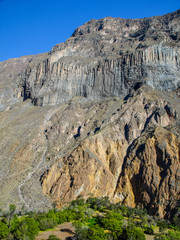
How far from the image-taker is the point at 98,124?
6819 centimetres

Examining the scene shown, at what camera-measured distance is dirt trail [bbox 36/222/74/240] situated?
33.6m

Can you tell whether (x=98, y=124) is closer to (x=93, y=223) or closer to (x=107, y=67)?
(x=107, y=67)

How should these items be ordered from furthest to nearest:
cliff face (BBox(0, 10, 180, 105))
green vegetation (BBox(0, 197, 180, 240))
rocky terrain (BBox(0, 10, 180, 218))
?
cliff face (BBox(0, 10, 180, 105)) → rocky terrain (BBox(0, 10, 180, 218)) → green vegetation (BBox(0, 197, 180, 240))

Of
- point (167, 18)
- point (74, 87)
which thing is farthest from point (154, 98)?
point (167, 18)

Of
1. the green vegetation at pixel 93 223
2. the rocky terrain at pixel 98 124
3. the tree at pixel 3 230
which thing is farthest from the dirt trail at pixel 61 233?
the rocky terrain at pixel 98 124

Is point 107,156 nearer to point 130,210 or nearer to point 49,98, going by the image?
point 130,210

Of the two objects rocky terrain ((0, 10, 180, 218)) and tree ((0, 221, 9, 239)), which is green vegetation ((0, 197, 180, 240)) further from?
rocky terrain ((0, 10, 180, 218))

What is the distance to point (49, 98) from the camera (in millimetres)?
86625

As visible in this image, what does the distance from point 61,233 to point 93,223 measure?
20.3 feet

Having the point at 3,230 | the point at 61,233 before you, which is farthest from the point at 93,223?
the point at 3,230

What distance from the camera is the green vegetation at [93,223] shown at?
31034mm

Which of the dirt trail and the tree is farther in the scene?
the dirt trail

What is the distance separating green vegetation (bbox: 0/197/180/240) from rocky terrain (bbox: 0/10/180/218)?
16.0 ft

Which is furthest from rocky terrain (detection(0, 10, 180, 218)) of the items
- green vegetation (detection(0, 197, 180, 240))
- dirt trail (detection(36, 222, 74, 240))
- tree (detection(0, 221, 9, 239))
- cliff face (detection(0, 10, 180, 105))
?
tree (detection(0, 221, 9, 239))
